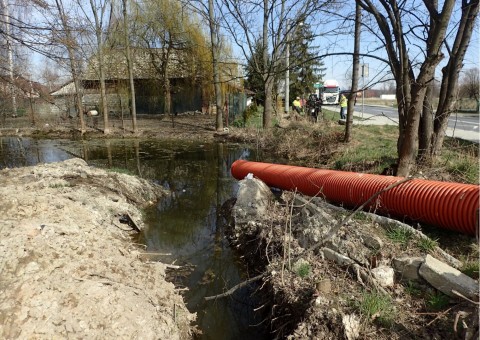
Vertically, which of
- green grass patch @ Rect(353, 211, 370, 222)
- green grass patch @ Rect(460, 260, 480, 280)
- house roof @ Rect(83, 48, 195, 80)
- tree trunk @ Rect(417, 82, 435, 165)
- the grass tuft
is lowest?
the grass tuft

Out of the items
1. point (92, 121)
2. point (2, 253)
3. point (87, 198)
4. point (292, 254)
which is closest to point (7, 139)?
point (92, 121)

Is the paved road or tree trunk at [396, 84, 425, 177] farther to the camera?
the paved road

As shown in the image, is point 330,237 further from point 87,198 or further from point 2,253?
point 87,198

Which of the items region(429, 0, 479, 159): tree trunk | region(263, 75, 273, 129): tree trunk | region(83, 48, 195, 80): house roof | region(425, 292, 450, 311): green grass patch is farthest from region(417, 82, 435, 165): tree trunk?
region(83, 48, 195, 80): house roof

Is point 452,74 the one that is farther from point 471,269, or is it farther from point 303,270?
point 303,270

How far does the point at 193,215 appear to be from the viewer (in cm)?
724

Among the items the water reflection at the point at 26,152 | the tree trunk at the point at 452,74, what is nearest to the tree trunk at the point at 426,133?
the tree trunk at the point at 452,74

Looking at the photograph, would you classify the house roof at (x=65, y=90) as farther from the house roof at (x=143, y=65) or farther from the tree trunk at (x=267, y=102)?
the tree trunk at (x=267, y=102)

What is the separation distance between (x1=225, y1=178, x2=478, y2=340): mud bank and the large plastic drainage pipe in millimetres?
451

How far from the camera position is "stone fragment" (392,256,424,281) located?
3.38 m

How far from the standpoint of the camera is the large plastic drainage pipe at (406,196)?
3.93 meters

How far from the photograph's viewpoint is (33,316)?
292 cm

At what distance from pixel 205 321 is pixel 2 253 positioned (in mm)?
2256

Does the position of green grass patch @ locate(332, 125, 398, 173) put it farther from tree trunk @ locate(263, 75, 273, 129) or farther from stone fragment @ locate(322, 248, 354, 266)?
tree trunk @ locate(263, 75, 273, 129)
